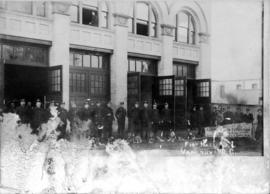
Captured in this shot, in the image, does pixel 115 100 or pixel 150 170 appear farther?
pixel 115 100

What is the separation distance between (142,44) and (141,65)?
37cm

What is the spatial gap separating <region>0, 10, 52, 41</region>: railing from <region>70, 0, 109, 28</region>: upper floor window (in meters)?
0.55

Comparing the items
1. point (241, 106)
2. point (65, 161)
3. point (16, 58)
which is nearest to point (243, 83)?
point (241, 106)

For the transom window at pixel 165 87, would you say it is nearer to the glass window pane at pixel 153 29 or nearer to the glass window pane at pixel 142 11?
the glass window pane at pixel 153 29

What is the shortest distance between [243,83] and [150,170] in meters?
2.03

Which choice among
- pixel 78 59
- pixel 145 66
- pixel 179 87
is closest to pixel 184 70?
pixel 179 87

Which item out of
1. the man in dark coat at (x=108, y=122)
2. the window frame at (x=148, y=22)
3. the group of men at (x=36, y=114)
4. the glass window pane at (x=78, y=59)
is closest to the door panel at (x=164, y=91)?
the window frame at (x=148, y=22)

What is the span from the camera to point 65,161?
175 inches

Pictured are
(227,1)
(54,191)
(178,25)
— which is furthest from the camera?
(178,25)

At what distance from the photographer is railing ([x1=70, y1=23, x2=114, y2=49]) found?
5047 mm

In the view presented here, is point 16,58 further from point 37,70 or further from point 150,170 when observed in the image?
point 150,170

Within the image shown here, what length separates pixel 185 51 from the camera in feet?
17.5

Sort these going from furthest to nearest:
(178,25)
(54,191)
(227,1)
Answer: (178,25) < (227,1) < (54,191)

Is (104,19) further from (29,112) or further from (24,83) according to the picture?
(29,112)
